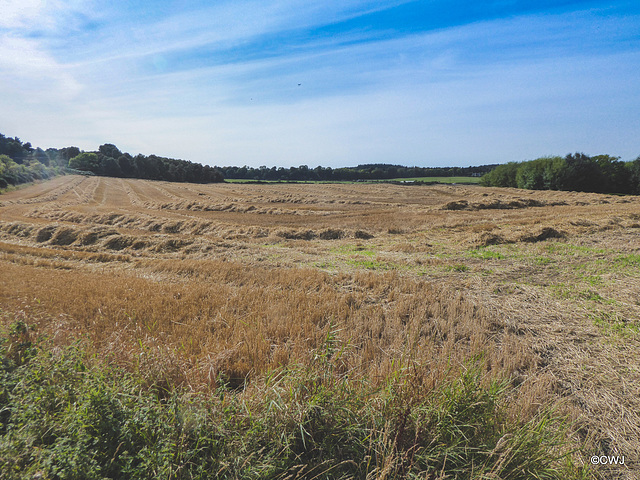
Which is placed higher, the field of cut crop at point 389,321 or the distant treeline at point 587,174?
the distant treeline at point 587,174

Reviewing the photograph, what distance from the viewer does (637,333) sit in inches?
206

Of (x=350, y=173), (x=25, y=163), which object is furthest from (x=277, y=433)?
(x=25, y=163)

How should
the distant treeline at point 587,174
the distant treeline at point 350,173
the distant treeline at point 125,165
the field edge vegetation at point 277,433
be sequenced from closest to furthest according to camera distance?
the field edge vegetation at point 277,433
the distant treeline at point 587,174
the distant treeline at point 125,165
the distant treeline at point 350,173

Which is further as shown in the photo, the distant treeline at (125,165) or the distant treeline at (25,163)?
the distant treeline at (125,165)

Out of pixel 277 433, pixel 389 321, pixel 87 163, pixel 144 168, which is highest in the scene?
pixel 87 163

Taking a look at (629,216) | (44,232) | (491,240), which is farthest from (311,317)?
(629,216)

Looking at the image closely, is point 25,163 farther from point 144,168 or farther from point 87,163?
point 144,168

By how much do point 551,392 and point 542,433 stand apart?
1.66 meters

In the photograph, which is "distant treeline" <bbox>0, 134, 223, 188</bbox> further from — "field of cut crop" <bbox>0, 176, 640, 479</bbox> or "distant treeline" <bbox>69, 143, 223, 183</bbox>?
"field of cut crop" <bbox>0, 176, 640, 479</bbox>

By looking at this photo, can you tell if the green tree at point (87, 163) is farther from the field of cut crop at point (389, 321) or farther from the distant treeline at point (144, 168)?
the field of cut crop at point (389, 321)

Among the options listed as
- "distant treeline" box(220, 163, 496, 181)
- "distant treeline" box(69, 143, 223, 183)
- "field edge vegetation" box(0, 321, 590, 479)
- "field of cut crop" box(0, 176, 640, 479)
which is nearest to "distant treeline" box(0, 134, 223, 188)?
"distant treeline" box(69, 143, 223, 183)

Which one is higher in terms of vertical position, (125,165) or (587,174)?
(125,165)

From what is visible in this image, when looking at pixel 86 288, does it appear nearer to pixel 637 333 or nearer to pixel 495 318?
pixel 495 318

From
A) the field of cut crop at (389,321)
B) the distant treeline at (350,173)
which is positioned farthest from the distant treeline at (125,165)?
the field of cut crop at (389,321)
